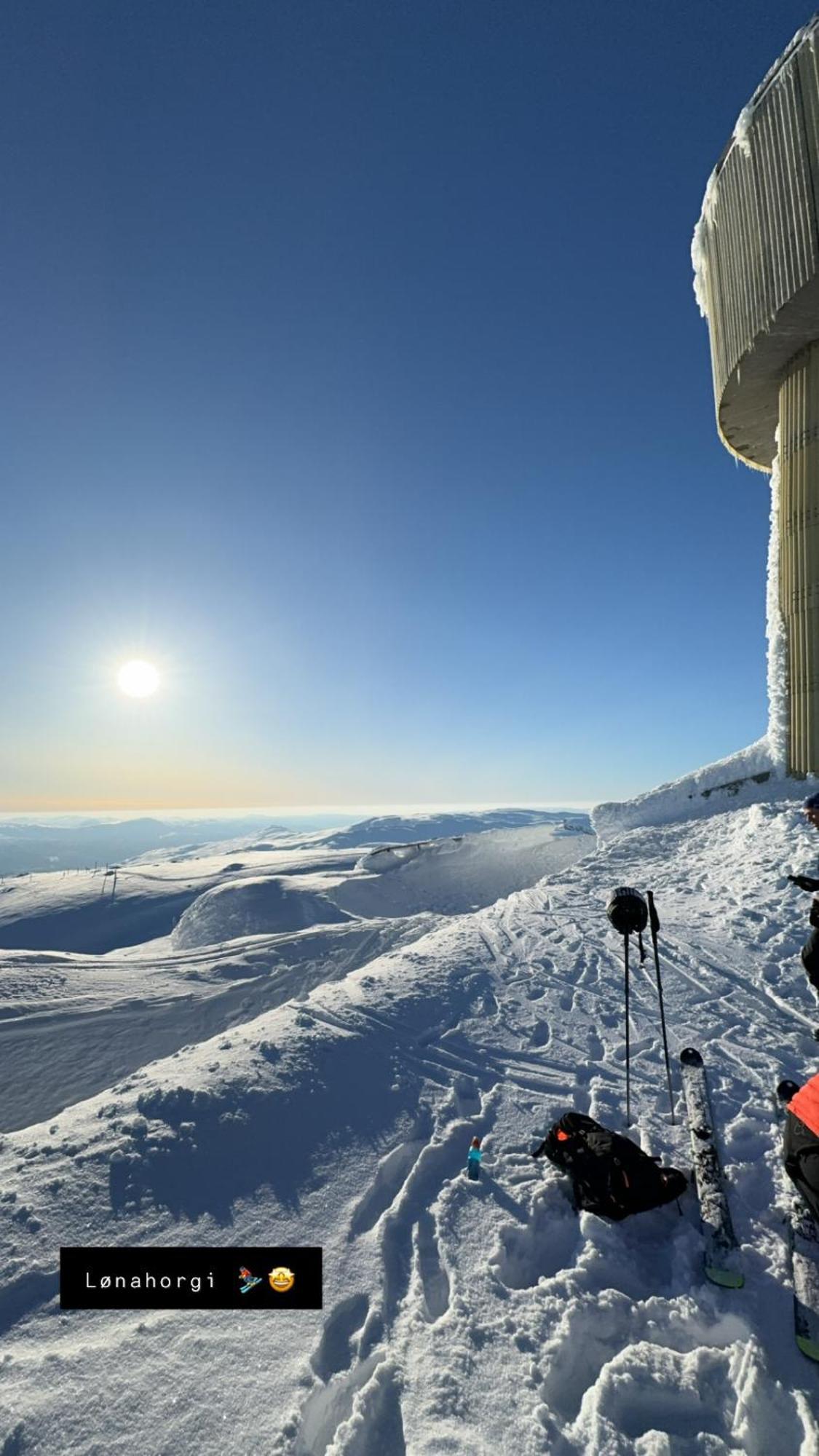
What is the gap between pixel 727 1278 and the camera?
14.1 feet

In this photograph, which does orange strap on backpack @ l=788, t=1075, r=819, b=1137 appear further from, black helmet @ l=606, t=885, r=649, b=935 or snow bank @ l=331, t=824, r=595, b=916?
snow bank @ l=331, t=824, r=595, b=916

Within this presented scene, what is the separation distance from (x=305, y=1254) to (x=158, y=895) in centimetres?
8800

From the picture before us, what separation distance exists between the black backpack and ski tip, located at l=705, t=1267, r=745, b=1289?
651 mm

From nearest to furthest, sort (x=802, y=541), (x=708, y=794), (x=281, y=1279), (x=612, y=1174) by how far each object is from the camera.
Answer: (x=281, y=1279) < (x=612, y=1174) < (x=802, y=541) < (x=708, y=794)

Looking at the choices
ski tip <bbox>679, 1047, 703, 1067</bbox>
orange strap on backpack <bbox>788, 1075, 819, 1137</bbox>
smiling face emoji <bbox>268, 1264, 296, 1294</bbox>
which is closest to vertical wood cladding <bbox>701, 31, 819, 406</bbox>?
ski tip <bbox>679, 1047, 703, 1067</bbox>

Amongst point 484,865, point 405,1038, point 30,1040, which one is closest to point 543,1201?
point 405,1038

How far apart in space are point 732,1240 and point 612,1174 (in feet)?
3.20

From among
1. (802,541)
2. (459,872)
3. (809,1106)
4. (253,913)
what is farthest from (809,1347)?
(253,913)

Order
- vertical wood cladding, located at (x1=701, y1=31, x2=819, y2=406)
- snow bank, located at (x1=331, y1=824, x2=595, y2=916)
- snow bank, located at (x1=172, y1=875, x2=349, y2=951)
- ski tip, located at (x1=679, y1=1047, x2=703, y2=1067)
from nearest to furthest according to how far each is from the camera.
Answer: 1. ski tip, located at (x1=679, y1=1047, x2=703, y2=1067)
2. vertical wood cladding, located at (x1=701, y1=31, x2=819, y2=406)
3. snow bank, located at (x1=331, y1=824, x2=595, y2=916)
4. snow bank, located at (x1=172, y1=875, x2=349, y2=951)

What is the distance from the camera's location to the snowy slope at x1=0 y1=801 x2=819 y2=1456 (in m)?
3.67

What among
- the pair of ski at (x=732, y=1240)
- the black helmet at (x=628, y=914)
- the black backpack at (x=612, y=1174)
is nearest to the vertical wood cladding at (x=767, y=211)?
the black helmet at (x=628, y=914)

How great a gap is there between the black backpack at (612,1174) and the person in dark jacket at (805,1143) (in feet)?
4.25

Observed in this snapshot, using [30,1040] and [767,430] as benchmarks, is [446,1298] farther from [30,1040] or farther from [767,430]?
[767,430]

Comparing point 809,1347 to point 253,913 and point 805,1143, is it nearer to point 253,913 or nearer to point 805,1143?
point 805,1143
